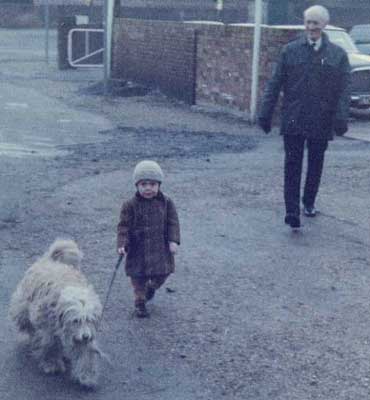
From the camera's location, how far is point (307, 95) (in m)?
9.15

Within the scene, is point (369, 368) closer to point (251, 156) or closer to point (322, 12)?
point (322, 12)

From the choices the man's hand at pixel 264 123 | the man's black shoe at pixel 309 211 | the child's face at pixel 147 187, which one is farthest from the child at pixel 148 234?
the man's black shoe at pixel 309 211

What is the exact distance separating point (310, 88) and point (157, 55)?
570 inches

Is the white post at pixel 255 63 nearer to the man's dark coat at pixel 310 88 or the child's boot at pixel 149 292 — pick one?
the man's dark coat at pixel 310 88

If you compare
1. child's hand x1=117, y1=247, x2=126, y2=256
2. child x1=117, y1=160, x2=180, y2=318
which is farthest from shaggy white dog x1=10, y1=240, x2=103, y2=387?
child x1=117, y1=160, x2=180, y2=318

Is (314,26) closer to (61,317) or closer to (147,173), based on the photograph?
(147,173)

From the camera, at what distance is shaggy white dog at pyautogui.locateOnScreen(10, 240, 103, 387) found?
521 cm

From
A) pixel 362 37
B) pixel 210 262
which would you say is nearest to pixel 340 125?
pixel 210 262

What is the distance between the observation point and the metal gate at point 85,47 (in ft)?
95.6

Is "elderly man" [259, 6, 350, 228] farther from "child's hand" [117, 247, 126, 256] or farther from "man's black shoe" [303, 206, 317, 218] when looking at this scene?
"child's hand" [117, 247, 126, 256]

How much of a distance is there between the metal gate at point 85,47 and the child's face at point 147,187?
22867mm

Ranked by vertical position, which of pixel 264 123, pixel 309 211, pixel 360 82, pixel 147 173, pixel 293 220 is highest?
pixel 147 173

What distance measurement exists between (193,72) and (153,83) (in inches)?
101

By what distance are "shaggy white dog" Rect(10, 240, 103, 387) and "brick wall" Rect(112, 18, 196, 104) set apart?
15610mm
